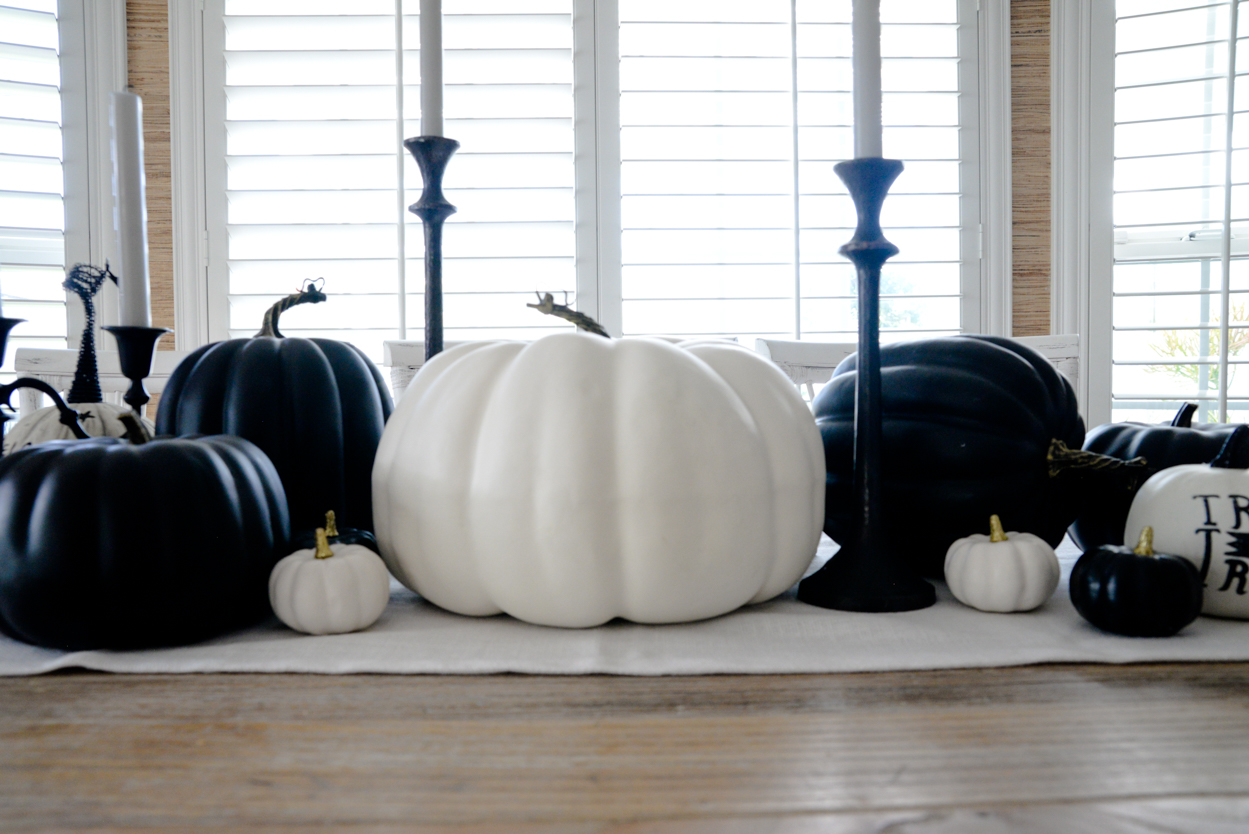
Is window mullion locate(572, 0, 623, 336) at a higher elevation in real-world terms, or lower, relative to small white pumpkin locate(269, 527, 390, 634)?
higher

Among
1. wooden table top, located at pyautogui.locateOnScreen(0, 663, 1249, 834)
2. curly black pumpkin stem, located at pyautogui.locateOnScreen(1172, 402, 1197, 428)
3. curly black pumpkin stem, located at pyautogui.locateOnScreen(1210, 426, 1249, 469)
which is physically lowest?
wooden table top, located at pyautogui.locateOnScreen(0, 663, 1249, 834)

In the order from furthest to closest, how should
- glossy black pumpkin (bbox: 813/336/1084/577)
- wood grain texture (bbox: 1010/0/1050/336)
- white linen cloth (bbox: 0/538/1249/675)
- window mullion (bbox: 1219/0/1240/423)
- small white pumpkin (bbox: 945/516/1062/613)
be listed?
wood grain texture (bbox: 1010/0/1050/336) → window mullion (bbox: 1219/0/1240/423) → glossy black pumpkin (bbox: 813/336/1084/577) → small white pumpkin (bbox: 945/516/1062/613) → white linen cloth (bbox: 0/538/1249/675)

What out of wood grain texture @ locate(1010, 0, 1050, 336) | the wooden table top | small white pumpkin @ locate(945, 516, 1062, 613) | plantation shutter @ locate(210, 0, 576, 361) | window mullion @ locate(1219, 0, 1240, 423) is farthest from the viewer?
wood grain texture @ locate(1010, 0, 1050, 336)

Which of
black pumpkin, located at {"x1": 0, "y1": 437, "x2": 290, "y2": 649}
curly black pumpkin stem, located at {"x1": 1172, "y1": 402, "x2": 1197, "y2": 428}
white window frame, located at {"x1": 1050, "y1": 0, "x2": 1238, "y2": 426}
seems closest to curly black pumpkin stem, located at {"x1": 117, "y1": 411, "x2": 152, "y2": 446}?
black pumpkin, located at {"x1": 0, "y1": 437, "x2": 290, "y2": 649}

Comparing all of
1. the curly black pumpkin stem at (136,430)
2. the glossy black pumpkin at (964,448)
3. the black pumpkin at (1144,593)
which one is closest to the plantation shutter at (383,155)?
the glossy black pumpkin at (964,448)

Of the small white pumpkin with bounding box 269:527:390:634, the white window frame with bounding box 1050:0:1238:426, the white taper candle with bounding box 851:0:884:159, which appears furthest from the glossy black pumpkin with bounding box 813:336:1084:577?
the white window frame with bounding box 1050:0:1238:426

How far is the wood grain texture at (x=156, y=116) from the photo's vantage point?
113 inches

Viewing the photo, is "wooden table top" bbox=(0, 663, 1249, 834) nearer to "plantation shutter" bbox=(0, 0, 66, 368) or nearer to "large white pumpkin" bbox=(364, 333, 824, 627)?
"large white pumpkin" bbox=(364, 333, 824, 627)

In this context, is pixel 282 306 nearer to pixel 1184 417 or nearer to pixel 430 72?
pixel 430 72

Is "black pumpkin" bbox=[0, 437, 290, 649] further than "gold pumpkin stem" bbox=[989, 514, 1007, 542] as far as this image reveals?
No

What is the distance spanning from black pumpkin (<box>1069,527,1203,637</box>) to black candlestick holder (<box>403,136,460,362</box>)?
0.61 metres

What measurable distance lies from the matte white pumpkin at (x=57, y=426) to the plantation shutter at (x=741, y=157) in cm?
222

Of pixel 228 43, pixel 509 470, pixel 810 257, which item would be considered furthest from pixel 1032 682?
pixel 228 43

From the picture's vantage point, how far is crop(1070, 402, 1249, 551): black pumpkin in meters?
0.74
